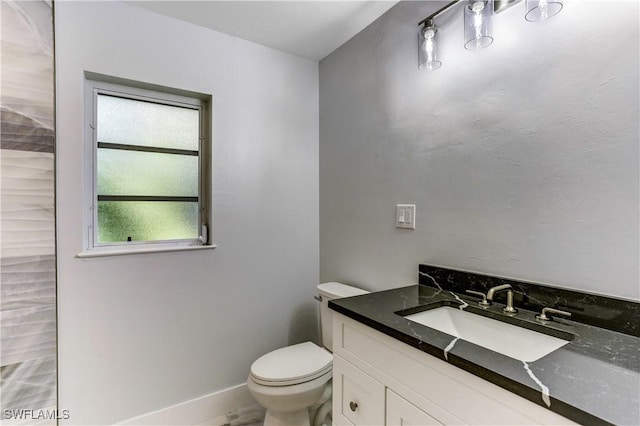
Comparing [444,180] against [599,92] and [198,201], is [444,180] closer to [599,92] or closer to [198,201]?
[599,92]

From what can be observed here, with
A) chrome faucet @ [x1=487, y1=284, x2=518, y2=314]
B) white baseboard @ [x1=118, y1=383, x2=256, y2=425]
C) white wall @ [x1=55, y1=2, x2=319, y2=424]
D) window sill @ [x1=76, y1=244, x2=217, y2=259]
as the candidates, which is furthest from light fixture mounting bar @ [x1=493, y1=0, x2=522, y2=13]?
white baseboard @ [x1=118, y1=383, x2=256, y2=425]

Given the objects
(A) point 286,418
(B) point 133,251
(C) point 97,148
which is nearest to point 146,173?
(C) point 97,148

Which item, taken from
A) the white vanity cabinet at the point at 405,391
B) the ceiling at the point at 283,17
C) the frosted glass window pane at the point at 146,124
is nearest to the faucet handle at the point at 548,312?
the white vanity cabinet at the point at 405,391

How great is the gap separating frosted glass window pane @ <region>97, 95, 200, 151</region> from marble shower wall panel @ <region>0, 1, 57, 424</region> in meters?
0.27

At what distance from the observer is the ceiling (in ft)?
5.15

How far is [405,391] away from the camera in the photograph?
33.3 inches

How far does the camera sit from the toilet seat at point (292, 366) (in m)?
1.43

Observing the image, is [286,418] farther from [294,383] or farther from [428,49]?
[428,49]

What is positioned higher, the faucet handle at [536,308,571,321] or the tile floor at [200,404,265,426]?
the faucet handle at [536,308,571,321]

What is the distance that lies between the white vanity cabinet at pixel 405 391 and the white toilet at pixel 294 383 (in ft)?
1.23

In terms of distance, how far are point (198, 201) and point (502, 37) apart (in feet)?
5.75

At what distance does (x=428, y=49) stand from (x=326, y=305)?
1435mm

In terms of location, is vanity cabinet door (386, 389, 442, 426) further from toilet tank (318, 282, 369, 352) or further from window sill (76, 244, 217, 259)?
window sill (76, 244, 217, 259)

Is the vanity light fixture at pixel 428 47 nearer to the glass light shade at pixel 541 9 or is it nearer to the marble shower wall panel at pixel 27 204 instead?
the glass light shade at pixel 541 9
